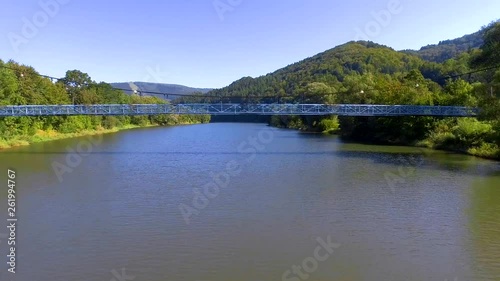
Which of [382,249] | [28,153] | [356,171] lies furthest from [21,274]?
[28,153]

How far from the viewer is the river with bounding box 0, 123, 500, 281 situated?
9.19 meters

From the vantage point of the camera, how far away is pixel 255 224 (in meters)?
12.4

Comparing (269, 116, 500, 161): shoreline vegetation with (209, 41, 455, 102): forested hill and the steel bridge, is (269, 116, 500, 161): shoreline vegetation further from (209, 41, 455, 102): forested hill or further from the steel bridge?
(209, 41, 455, 102): forested hill

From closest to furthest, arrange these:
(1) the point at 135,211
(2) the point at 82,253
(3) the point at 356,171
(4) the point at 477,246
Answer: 1. (2) the point at 82,253
2. (4) the point at 477,246
3. (1) the point at 135,211
4. (3) the point at 356,171

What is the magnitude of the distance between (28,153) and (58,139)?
15512mm

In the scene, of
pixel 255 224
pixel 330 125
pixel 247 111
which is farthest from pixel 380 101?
pixel 255 224

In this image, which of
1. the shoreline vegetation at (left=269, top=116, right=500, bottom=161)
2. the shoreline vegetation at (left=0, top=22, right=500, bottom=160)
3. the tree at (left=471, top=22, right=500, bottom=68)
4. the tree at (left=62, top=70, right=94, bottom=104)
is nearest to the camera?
the tree at (left=471, top=22, right=500, bottom=68)

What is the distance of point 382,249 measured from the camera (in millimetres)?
10406

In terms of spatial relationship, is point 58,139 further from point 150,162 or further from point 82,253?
point 82,253

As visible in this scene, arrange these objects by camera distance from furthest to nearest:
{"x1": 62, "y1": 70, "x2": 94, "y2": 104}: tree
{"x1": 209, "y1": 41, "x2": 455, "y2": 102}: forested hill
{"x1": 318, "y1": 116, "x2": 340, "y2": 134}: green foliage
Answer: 1. {"x1": 62, "y1": 70, "x2": 94, "y2": 104}: tree
2. {"x1": 209, "y1": 41, "x2": 455, "y2": 102}: forested hill
3. {"x1": 318, "y1": 116, "x2": 340, "y2": 134}: green foliage

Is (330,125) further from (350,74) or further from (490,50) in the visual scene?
(350,74)

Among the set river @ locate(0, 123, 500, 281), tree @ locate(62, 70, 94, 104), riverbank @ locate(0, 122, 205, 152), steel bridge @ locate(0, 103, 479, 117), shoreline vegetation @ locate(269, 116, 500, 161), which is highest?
tree @ locate(62, 70, 94, 104)

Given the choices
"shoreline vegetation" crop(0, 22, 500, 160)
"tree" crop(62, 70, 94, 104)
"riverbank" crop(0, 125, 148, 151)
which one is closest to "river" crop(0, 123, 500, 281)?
"shoreline vegetation" crop(0, 22, 500, 160)

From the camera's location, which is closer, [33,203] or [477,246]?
[477,246]
